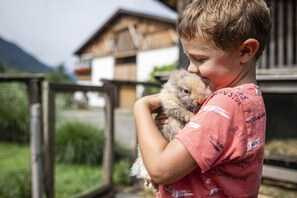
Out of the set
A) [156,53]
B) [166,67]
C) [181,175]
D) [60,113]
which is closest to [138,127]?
[181,175]

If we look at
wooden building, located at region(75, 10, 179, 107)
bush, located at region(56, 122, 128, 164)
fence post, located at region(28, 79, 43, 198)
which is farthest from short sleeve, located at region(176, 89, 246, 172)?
wooden building, located at region(75, 10, 179, 107)

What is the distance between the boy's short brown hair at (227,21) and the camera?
104 cm

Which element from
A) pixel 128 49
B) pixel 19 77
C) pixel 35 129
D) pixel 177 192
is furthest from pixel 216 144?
pixel 128 49

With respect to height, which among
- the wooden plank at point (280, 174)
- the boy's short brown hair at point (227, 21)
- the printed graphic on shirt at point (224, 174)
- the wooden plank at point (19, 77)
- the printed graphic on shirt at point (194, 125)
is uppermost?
the boy's short brown hair at point (227, 21)

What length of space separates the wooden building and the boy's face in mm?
14858

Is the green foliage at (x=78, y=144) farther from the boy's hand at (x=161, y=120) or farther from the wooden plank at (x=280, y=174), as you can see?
the boy's hand at (x=161, y=120)

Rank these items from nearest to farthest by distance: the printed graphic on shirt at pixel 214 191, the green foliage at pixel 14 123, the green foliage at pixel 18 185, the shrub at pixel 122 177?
A: the printed graphic on shirt at pixel 214 191
the green foliage at pixel 18 185
the shrub at pixel 122 177
the green foliage at pixel 14 123

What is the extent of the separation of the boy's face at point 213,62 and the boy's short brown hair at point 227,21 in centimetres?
2

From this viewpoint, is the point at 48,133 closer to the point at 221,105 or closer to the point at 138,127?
the point at 138,127

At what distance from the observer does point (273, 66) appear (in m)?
4.80

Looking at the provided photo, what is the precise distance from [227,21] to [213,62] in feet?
0.45

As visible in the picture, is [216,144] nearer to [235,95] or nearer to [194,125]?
[194,125]

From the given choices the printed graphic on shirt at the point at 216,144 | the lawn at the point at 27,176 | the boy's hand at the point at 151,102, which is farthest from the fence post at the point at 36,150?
the printed graphic on shirt at the point at 216,144

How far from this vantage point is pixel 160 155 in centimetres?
102
